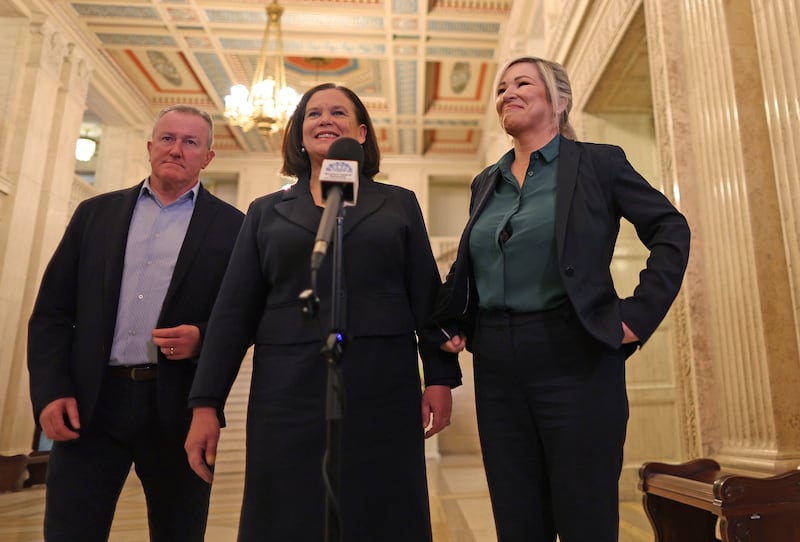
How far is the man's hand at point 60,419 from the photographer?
168 centimetres

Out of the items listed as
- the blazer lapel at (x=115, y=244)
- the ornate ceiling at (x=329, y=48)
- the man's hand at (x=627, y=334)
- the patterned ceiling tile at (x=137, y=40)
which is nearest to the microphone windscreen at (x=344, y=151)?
the man's hand at (x=627, y=334)

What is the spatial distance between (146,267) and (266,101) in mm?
6828

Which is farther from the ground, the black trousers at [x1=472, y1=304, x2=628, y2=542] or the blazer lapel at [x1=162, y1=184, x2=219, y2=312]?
the blazer lapel at [x1=162, y1=184, x2=219, y2=312]

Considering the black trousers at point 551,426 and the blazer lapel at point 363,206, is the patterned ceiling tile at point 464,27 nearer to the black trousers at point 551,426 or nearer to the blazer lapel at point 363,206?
the blazer lapel at point 363,206

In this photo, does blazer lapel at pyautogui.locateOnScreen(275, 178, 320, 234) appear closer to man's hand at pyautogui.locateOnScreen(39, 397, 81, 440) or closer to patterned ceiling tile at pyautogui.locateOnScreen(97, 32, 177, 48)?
man's hand at pyautogui.locateOnScreen(39, 397, 81, 440)

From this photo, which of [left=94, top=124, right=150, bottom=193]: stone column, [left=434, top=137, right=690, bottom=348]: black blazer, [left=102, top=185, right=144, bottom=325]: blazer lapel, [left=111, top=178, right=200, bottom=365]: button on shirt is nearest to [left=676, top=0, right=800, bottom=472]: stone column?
[left=434, top=137, right=690, bottom=348]: black blazer

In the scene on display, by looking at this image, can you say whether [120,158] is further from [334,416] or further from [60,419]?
[334,416]

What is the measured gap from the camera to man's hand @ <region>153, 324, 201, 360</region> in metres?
1.75

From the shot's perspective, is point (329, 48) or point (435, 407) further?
point (329, 48)

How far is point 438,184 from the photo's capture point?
14844 mm

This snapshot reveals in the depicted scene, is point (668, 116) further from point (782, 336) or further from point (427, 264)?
point (427, 264)

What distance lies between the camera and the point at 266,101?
8266 millimetres

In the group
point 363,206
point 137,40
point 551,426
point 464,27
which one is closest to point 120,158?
point 137,40

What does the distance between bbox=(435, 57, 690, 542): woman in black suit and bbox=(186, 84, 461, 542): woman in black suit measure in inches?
5.8
